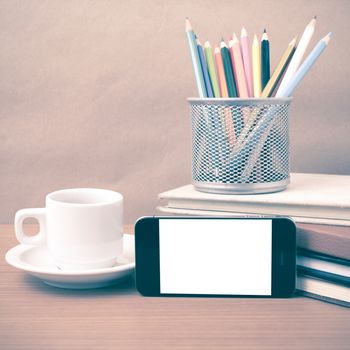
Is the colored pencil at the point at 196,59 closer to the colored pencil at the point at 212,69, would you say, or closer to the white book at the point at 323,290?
the colored pencil at the point at 212,69

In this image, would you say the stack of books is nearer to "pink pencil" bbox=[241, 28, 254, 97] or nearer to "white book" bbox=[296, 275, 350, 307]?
"white book" bbox=[296, 275, 350, 307]

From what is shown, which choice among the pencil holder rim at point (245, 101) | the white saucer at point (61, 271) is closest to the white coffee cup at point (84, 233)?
the white saucer at point (61, 271)

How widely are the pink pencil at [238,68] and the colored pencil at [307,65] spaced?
34mm

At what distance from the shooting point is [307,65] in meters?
0.54

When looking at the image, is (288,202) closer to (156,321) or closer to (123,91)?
(156,321)

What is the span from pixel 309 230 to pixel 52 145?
1.24ft

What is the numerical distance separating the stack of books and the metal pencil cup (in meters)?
0.02

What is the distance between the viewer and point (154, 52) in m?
0.71

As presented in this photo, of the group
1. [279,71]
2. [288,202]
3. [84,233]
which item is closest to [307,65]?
[279,71]

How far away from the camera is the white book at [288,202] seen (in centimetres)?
50

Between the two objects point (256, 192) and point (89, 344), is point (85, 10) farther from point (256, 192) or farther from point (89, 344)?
point (89, 344)

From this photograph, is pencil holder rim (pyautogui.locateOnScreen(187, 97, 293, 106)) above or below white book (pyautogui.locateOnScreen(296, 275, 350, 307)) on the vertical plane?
above

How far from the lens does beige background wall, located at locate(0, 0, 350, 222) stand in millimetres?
705

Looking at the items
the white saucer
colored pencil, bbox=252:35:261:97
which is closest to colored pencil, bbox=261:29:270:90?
colored pencil, bbox=252:35:261:97
